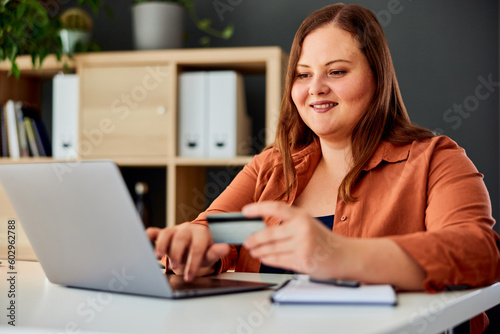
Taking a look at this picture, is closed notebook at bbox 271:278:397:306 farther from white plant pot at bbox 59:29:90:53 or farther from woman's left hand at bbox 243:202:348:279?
white plant pot at bbox 59:29:90:53

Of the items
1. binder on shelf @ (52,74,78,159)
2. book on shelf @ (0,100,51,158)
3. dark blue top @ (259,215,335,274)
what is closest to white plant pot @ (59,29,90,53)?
binder on shelf @ (52,74,78,159)

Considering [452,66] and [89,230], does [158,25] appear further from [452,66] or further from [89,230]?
[89,230]

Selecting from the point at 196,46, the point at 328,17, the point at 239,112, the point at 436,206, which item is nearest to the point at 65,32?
the point at 196,46

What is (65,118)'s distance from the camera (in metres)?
2.81

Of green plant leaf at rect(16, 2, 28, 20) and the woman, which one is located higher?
green plant leaf at rect(16, 2, 28, 20)

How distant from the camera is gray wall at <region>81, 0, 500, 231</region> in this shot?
2.64 m

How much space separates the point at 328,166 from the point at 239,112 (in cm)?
118

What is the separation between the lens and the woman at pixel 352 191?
0.89 metres

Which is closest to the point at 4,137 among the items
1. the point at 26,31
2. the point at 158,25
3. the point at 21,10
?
the point at 26,31

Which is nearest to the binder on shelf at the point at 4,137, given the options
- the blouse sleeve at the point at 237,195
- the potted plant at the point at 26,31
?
the potted plant at the point at 26,31

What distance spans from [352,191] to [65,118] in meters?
1.88

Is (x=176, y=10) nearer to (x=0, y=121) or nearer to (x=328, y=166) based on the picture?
(x=0, y=121)

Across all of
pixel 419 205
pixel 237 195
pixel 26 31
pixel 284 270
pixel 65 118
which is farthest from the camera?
pixel 26 31

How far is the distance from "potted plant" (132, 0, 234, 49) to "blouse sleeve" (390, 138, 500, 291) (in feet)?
6.03
